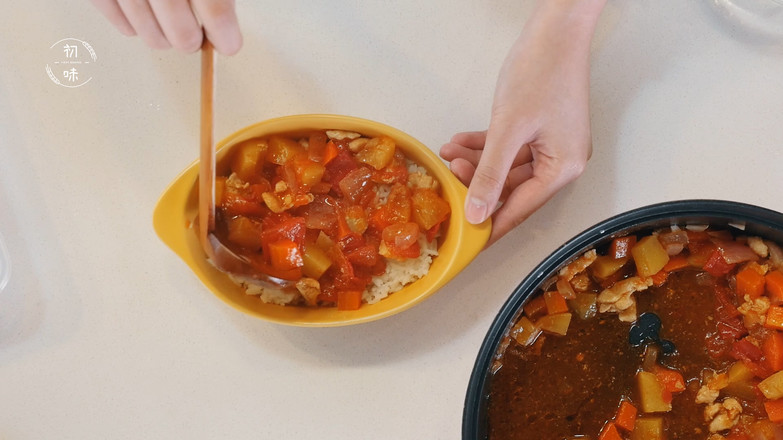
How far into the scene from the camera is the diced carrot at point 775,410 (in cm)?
161

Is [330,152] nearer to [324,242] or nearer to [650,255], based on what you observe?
[324,242]

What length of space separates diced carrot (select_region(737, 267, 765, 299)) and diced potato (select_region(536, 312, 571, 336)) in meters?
0.43

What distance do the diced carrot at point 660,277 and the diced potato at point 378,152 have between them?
27.9 inches

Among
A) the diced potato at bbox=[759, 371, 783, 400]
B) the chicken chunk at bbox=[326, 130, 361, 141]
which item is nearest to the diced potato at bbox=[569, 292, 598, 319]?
the diced potato at bbox=[759, 371, 783, 400]

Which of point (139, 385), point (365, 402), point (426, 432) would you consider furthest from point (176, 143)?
point (426, 432)

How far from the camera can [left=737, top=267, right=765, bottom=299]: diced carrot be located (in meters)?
1.62

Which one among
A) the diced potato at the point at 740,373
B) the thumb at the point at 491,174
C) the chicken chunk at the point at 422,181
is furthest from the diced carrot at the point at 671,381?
the chicken chunk at the point at 422,181

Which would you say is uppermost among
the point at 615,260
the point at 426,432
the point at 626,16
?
the point at 626,16

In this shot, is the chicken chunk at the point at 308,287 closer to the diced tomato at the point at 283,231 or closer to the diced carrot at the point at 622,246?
the diced tomato at the point at 283,231

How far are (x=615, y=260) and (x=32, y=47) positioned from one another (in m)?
1.65

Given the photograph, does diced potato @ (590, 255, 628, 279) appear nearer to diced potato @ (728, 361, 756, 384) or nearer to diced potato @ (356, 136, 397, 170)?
diced potato @ (728, 361, 756, 384)

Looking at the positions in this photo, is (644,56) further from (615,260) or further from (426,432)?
(426,432)

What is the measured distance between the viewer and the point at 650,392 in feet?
5.39

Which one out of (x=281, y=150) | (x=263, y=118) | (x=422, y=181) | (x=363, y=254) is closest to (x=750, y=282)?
(x=422, y=181)
